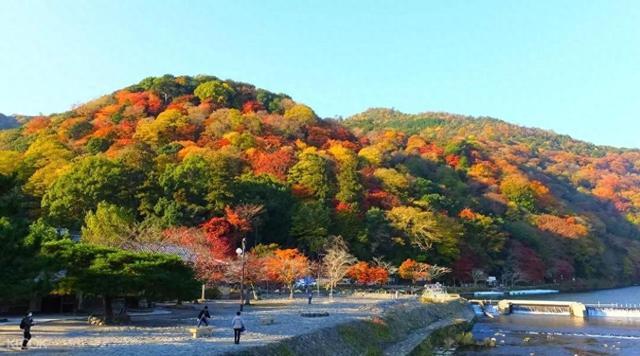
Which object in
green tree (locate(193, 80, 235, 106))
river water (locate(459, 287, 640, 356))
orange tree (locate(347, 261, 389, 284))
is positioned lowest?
river water (locate(459, 287, 640, 356))

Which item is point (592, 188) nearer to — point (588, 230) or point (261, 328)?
point (588, 230)

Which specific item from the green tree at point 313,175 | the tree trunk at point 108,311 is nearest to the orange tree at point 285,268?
the tree trunk at point 108,311

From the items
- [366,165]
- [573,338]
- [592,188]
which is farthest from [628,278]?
[573,338]

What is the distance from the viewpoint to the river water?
2829 centimetres

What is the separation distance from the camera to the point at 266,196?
53125mm

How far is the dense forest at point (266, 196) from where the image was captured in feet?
125

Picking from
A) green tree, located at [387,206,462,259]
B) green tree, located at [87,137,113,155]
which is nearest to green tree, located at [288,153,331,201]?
green tree, located at [387,206,462,259]

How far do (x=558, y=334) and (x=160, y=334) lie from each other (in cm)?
2646

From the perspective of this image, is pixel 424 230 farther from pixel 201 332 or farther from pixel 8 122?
pixel 8 122

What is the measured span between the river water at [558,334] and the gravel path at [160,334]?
952 centimetres

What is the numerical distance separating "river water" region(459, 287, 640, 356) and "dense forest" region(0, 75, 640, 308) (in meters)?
16.5

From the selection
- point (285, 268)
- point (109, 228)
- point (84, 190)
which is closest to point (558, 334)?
point (285, 268)

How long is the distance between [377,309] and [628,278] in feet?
233

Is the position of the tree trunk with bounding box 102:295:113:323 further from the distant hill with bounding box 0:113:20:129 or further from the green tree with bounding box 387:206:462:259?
the distant hill with bounding box 0:113:20:129
